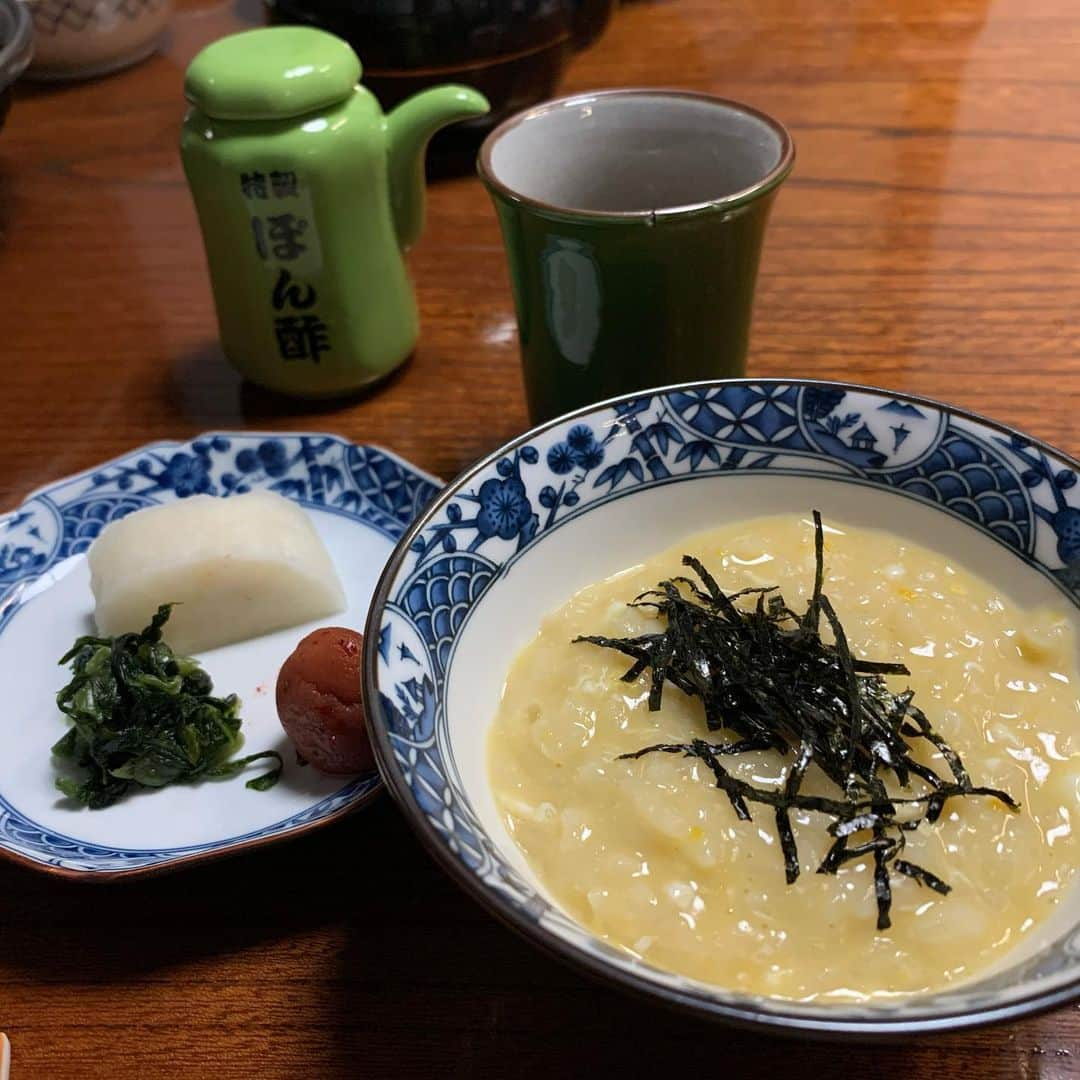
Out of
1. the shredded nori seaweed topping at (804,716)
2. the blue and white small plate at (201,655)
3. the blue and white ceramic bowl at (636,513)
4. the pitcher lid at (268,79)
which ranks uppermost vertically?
the pitcher lid at (268,79)

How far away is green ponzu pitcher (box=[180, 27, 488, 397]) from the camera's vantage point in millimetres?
1625

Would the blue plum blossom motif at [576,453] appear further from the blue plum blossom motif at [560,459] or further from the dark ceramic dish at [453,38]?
the dark ceramic dish at [453,38]

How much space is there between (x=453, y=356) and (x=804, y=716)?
1.17m

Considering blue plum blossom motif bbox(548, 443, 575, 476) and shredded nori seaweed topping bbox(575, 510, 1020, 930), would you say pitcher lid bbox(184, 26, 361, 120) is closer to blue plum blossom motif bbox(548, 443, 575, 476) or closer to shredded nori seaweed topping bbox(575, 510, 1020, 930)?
blue plum blossom motif bbox(548, 443, 575, 476)

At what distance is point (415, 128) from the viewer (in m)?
1.75

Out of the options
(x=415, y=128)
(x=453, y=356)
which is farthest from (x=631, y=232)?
(x=453, y=356)

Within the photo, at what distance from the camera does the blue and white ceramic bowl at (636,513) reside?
1008 mm

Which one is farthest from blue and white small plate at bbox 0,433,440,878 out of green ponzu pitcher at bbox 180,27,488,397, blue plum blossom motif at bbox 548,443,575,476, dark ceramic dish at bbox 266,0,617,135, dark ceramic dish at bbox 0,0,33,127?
dark ceramic dish at bbox 0,0,33,127

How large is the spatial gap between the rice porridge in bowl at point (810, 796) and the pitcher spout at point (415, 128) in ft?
2.97

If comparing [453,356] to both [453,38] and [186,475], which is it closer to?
[186,475]

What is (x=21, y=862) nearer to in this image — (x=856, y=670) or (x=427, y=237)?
(x=856, y=670)

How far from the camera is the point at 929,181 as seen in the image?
95.4 inches

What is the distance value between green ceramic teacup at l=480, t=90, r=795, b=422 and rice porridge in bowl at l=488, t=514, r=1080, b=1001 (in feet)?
1.29

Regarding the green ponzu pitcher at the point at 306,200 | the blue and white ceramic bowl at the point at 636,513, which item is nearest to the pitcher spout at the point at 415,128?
the green ponzu pitcher at the point at 306,200
